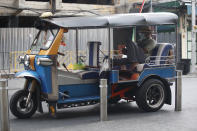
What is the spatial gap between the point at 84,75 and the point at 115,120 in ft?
4.47

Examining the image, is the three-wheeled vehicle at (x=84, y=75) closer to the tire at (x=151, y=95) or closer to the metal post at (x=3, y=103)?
the tire at (x=151, y=95)

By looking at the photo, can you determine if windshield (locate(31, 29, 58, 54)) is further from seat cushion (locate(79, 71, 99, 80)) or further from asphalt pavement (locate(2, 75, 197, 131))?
asphalt pavement (locate(2, 75, 197, 131))

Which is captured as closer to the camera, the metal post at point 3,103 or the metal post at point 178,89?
the metal post at point 3,103

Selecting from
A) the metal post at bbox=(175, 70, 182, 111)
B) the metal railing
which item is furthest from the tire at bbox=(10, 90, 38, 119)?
the metal post at bbox=(175, 70, 182, 111)

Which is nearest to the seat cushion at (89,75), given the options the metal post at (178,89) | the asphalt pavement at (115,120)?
the asphalt pavement at (115,120)

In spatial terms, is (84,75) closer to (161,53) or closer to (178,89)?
(161,53)

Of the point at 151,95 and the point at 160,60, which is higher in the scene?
the point at 160,60

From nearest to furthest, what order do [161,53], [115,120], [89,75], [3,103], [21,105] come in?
[3,103] → [115,120] → [21,105] → [89,75] → [161,53]

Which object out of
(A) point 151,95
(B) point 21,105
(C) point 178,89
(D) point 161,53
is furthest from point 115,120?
(D) point 161,53

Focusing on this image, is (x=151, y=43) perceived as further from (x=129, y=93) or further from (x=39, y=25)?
(x=39, y=25)

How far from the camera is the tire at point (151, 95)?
8.88 metres

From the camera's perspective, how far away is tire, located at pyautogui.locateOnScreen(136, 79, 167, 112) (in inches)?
349

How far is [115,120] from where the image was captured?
8.12m

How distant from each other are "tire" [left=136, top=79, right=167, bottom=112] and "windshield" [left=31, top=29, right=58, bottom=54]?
2.50m
